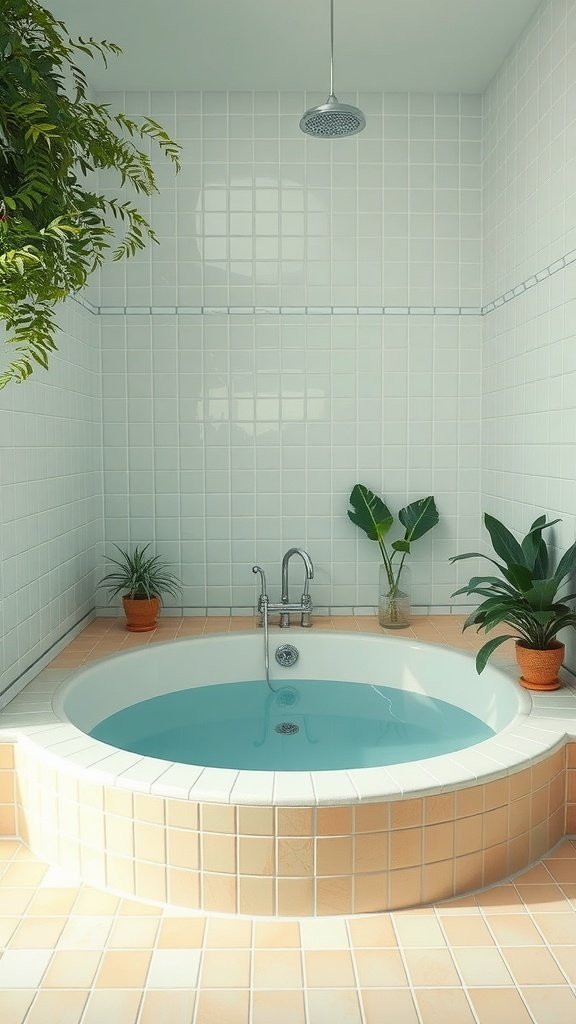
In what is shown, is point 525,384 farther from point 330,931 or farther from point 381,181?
point 330,931

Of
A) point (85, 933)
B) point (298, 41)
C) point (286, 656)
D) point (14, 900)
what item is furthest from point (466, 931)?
point (298, 41)

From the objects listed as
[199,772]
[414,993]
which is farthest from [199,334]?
[414,993]

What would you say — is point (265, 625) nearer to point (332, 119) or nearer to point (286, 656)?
point (286, 656)

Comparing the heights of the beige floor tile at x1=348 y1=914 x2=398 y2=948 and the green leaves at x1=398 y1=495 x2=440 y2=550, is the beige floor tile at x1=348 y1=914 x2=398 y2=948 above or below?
below

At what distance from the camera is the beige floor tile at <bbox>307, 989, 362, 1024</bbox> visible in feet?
5.65

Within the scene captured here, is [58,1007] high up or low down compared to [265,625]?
down

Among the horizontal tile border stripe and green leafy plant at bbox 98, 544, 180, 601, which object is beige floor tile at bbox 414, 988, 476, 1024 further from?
the horizontal tile border stripe

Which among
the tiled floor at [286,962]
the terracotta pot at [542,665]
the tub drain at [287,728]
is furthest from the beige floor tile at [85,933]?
the terracotta pot at [542,665]

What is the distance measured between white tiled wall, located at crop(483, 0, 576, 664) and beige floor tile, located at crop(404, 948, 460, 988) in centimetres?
137

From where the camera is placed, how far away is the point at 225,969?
1881 millimetres

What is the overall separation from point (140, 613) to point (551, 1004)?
96.7 inches

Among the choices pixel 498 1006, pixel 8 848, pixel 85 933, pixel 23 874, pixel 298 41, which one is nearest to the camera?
pixel 498 1006

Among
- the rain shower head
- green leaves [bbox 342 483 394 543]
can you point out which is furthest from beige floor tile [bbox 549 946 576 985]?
the rain shower head

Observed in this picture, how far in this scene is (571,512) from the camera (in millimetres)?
2986
